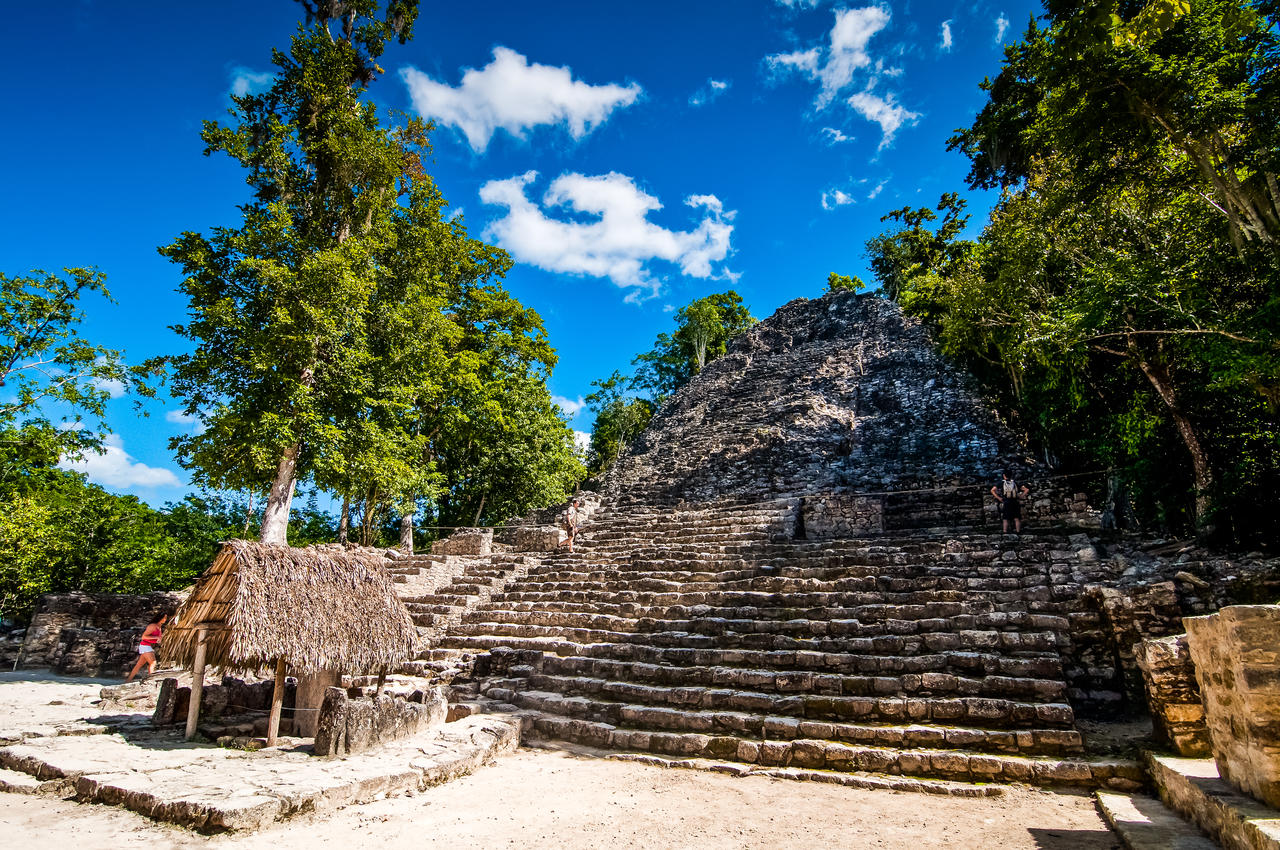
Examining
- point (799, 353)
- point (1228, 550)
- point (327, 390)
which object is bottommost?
point (1228, 550)

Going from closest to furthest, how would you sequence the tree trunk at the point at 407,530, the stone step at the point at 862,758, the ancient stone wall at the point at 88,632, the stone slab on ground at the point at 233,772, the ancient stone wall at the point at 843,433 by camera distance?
the stone slab on ground at the point at 233,772 < the stone step at the point at 862,758 < the ancient stone wall at the point at 88,632 < the ancient stone wall at the point at 843,433 < the tree trunk at the point at 407,530

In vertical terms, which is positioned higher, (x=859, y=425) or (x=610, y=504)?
(x=859, y=425)

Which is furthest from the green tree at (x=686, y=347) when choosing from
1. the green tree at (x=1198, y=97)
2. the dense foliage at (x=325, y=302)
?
the green tree at (x=1198, y=97)

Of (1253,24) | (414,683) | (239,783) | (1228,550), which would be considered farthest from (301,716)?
(1253,24)

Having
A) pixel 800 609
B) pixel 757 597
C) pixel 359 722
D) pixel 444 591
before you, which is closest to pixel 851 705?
pixel 800 609

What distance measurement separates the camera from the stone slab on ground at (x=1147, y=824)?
3.08m

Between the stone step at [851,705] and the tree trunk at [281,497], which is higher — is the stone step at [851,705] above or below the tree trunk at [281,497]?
below

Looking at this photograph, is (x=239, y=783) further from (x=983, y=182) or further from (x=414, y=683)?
(x=983, y=182)

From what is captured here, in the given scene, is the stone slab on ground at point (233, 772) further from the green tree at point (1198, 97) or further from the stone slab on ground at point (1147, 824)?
the green tree at point (1198, 97)

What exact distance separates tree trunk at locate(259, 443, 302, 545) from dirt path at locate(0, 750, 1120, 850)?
6.95 m

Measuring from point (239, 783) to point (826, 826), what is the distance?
4302 mm

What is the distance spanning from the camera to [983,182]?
21.5 meters

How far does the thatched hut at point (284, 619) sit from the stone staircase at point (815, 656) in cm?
190

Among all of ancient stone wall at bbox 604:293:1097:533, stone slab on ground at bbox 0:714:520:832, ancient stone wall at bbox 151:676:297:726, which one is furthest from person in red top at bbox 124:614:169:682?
ancient stone wall at bbox 604:293:1097:533
